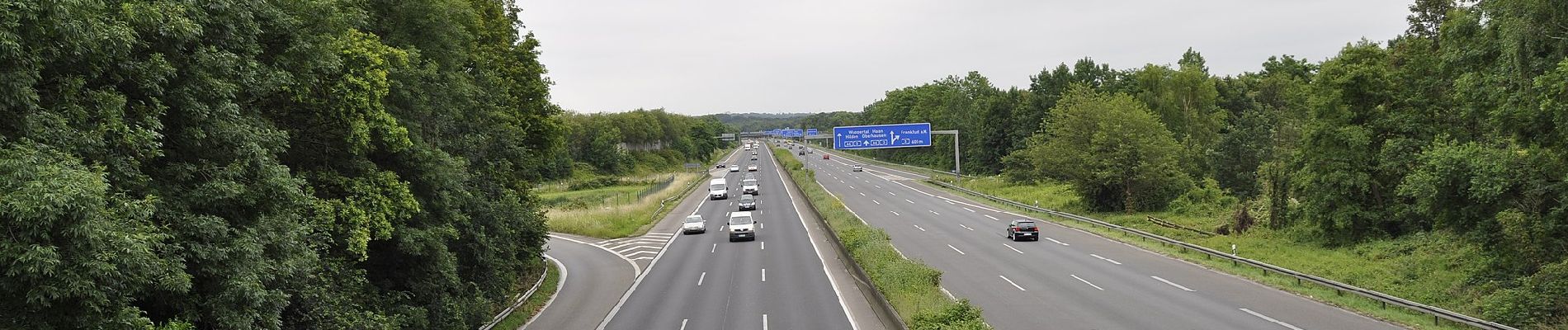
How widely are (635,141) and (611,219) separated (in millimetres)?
80861

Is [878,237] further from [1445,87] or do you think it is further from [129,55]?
[129,55]

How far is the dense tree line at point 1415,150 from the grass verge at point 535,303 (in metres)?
24.8

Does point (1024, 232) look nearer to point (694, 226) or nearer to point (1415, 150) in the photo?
point (1415, 150)

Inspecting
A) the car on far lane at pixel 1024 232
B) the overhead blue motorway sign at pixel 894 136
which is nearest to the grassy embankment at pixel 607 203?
→ the overhead blue motorway sign at pixel 894 136

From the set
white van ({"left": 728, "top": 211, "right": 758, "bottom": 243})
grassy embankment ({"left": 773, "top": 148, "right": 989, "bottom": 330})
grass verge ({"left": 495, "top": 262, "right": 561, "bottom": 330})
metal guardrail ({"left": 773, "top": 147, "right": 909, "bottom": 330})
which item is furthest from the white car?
grass verge ({"left": 495, "top": 262, "right": 561, "bottom": 330})

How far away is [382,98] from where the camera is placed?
696 inches

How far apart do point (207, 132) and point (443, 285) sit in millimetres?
8522

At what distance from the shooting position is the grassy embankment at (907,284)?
1772 cm

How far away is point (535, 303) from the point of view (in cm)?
2664

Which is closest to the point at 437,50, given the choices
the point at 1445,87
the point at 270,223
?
the point at 270,223

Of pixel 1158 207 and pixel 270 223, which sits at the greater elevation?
pixel 270 223

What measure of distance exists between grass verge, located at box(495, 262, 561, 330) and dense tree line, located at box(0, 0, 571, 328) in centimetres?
160

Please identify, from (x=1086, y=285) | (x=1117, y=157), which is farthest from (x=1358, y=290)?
(x=1117, y=157)

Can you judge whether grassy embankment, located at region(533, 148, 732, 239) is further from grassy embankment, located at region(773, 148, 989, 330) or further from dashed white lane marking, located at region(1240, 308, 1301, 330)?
dashed white lane marking, located at region(1240, 308, 1301, 330)
